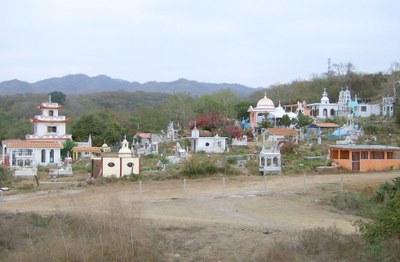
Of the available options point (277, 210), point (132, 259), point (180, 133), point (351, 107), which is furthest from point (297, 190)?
point (351, 107)

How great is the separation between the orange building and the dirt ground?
304 centimetres

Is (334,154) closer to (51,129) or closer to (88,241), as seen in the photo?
(88,241)

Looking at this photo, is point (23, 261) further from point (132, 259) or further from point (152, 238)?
point (152, 238)

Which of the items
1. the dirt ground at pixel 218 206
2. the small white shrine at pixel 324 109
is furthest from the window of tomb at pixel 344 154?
the small white shrine at pixel 324 109

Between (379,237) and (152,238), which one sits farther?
(152,238)

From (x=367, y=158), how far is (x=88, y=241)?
87.1 ft

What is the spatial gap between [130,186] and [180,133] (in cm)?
3172

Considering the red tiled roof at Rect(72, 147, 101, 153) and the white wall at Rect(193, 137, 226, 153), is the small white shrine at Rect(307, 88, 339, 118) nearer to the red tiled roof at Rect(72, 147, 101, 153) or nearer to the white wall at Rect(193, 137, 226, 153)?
the white wall at Rect(193, 137, 226, 153)

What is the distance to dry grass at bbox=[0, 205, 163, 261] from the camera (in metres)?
11.4

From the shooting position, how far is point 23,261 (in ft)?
37.3

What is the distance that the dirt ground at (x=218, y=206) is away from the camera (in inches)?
538

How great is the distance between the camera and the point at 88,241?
39.5 ft

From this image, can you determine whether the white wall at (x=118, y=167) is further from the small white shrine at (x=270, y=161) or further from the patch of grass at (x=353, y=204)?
the patch of grass at (x=353, y=204)

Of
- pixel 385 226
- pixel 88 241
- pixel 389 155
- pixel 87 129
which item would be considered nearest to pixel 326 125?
pixel 389 155
